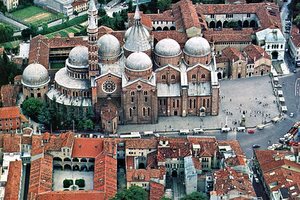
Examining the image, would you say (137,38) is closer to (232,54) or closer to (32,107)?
(232,54)

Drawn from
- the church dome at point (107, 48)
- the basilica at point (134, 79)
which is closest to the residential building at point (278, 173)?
the basilica at point (134, 79)

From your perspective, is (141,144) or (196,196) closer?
(196,196)

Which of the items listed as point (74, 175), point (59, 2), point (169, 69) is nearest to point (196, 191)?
point (74, 175)

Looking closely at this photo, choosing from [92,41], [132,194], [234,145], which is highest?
[92,41]

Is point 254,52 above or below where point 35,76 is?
above

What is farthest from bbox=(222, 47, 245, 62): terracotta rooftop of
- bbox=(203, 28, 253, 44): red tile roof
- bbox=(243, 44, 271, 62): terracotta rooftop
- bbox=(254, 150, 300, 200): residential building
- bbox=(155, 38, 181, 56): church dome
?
bbox=(254, 150, 300, 200): residential building

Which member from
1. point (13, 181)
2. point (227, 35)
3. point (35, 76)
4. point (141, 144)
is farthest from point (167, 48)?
point (13, 181)

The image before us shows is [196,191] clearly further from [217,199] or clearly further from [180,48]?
[180,48]

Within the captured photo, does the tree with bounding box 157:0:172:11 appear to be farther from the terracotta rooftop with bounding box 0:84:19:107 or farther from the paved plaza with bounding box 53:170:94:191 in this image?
the paved plaza with bounding box 53:170:94:191
